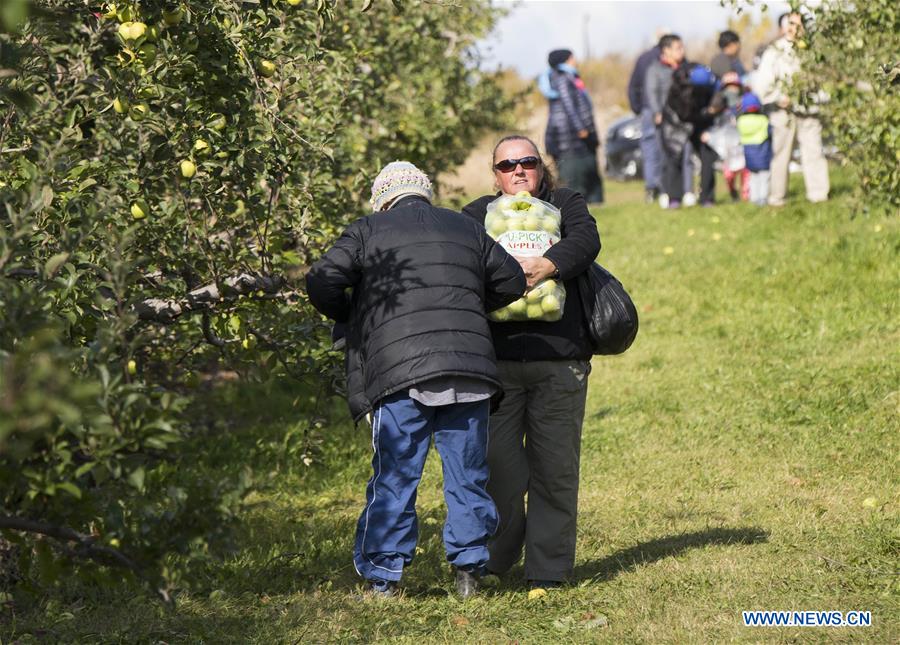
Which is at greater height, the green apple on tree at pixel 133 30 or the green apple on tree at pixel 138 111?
the green apple on tree at pixel 133 30

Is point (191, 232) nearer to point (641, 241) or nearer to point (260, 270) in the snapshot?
point (260, 270)

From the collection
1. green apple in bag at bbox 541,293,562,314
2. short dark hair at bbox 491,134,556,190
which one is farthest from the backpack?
green apple in bag at bbox 541,293,562,314

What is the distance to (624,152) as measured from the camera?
89.2 ft

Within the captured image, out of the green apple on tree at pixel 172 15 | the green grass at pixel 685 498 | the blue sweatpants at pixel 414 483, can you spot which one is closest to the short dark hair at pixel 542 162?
the blue sweatpants at pixel 414 483

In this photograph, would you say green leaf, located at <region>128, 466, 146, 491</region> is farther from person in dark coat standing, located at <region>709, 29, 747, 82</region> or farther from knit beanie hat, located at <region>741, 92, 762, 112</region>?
person in dark coat standing, located at <region>709, 29, 747, 82</region>

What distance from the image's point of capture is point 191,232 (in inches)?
235

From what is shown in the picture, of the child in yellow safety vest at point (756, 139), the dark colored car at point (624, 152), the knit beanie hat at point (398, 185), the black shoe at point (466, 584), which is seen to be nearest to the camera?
the knit beanie hat at point (398, 185)

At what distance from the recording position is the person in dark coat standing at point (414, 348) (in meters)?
4.92

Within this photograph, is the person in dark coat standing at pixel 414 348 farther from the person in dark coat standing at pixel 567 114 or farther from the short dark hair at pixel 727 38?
the short dark hair at pixel 727 38

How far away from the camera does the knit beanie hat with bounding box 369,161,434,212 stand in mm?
5188

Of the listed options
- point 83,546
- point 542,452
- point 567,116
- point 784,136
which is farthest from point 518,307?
point 567,116

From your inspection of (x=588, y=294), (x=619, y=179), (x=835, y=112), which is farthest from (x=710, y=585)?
(x=619, y=179)

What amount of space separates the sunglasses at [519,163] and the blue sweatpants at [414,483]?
3.43 feet

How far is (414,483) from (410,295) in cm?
73
